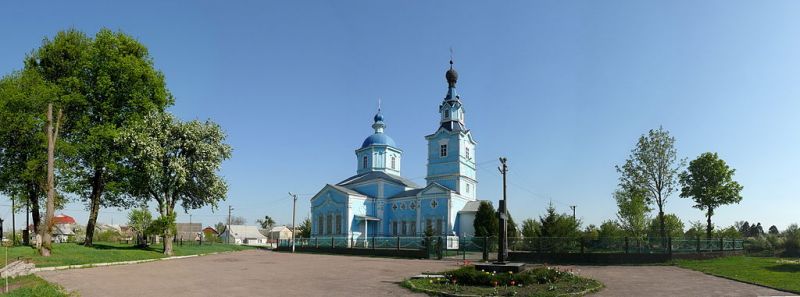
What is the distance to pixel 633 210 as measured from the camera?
42.2m

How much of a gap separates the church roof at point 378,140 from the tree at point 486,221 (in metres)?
17.3

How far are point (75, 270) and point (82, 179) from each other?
1344cm

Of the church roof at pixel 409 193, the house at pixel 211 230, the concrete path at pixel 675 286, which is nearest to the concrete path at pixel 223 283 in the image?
the concrete path at pixel 675 286

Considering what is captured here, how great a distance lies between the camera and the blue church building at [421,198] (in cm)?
4650

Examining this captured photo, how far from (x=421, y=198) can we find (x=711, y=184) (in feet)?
76.3

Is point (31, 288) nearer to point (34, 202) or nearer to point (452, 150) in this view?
point (34, 202)

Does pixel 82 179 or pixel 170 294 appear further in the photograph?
pixel 82 179

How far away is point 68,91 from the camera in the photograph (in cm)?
2966

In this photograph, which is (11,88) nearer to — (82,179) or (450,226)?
(82,179)

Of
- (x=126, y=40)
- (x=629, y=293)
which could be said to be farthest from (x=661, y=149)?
(x=126, y=40)

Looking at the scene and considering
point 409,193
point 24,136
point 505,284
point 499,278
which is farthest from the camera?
point 409,193

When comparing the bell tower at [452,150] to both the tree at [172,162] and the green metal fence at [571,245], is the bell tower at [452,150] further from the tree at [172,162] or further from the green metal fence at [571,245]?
the tree at [172,162]

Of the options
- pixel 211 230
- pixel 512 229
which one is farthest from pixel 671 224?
pixel 211 230

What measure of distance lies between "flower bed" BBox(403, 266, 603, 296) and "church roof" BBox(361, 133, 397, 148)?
40993 millimetres
